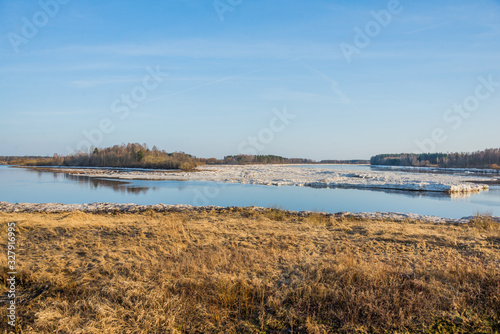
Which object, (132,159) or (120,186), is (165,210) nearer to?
(120,186)

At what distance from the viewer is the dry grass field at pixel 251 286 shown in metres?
3.64

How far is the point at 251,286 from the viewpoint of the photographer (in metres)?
4.41

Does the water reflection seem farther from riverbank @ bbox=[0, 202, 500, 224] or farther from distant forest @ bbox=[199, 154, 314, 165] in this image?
distant forest @ bbox=[199, 154, 314, 165]

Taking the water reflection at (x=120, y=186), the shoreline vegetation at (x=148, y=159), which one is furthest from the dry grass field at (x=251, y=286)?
the shoreline vegetation at (x=148, y=159)

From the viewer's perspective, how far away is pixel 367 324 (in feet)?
11.9

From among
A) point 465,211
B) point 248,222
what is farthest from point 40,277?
point 465,211

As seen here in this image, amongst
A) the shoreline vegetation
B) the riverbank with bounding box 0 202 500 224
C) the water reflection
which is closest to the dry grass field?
the riverbank with bounding box 0 202 500 224

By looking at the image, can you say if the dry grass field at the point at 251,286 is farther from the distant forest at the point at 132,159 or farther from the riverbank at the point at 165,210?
the distant forest at the point at 132,159

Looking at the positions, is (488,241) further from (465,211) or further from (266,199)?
(266,199)

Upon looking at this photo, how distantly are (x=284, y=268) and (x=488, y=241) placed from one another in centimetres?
606

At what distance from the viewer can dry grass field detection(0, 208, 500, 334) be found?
3.64 m

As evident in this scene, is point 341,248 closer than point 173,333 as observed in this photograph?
No

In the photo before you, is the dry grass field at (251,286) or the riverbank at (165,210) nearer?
the dry grass field at (251,286)

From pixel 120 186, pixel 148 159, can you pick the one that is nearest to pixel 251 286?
pixel 120 186
